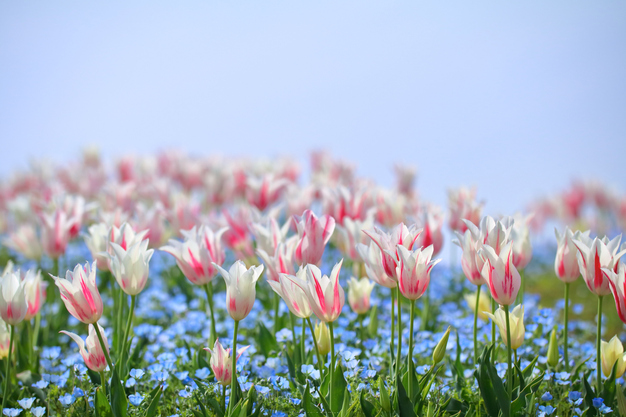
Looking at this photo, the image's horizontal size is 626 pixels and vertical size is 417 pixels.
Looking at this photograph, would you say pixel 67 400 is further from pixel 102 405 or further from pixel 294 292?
pixel 294 292

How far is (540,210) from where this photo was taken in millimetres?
10844

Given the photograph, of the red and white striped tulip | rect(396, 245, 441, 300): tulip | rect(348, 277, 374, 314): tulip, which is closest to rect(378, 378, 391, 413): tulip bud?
rect(396, 245, 441, 300): tulip

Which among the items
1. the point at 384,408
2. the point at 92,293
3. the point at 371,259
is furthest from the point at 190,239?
the point at 384,408

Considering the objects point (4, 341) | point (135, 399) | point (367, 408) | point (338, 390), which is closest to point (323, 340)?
point (338, 390)

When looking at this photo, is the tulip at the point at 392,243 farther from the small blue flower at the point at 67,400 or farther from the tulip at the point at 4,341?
the tulip at the point at 4,341

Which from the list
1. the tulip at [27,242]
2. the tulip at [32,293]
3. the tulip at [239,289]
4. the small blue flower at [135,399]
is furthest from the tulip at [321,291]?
the tulip at [27,242]

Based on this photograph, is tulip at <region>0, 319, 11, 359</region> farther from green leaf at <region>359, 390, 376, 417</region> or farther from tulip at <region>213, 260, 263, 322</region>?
green leaf at <region>359, 390, 376, 417</region>

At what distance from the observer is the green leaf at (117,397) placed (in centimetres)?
238

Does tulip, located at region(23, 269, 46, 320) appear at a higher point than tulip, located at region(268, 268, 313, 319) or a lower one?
higher

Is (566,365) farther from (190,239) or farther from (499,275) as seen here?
(190,239)

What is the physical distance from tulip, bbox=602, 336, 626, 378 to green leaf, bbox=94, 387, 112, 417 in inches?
98.3

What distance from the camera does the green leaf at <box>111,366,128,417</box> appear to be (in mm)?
2375

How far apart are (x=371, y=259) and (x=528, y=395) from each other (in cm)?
109

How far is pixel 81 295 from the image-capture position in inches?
90.4
